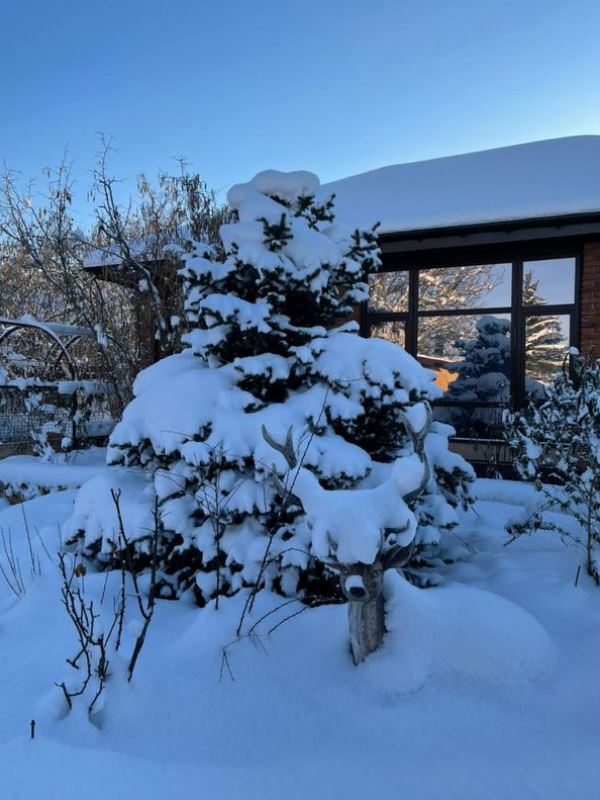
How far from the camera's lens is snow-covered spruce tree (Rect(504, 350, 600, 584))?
3.27 m

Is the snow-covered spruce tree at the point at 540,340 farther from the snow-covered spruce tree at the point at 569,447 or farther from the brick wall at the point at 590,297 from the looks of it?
the snow-covered spruce tree at the point at 569,447

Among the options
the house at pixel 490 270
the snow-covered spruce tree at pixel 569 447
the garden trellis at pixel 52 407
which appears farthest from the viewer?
the garden trellis at pixel 52 407

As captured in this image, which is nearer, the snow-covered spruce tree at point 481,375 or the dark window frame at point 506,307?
the dark window frame at point 506,307

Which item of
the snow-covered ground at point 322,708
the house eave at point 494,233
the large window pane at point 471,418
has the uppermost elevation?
the house eave at point 494,233

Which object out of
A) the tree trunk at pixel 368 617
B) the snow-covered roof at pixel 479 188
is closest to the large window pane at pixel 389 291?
the snow-covered roof at pixel 479 188

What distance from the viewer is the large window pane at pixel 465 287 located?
7.50 meters

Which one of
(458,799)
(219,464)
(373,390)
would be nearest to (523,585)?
(373,390)

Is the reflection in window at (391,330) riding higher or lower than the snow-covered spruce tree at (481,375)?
higher

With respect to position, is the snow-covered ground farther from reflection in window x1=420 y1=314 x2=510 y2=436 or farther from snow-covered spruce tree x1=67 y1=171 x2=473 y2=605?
reflection in window x1=420 y1=314 x2=510 y2=436

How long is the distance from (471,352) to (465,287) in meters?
0.95

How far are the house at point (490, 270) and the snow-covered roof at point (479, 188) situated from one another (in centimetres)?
2

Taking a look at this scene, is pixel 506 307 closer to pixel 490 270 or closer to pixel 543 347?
pixel 490 270

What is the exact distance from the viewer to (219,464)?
9.95ft

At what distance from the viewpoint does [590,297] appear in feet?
22.3
